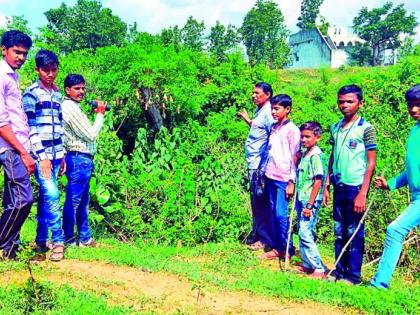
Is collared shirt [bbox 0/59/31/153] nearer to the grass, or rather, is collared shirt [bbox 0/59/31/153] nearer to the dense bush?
the grass

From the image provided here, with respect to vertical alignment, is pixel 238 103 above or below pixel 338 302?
above

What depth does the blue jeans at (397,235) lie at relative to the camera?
4.00 meters

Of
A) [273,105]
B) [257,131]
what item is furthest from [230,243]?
[273,105]

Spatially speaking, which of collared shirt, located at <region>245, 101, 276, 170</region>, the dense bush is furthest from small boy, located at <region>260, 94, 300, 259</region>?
the dense bush

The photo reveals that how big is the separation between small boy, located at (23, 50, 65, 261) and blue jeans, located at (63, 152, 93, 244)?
0.33m

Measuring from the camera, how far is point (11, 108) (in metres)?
4.32

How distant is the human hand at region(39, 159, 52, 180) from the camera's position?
15.0ft

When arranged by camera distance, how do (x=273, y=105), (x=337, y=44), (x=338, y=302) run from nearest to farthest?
1. (x=338, y=302)
2. (x=273, y=105)
3. (x=337, y=44)

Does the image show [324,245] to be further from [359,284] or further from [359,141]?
[359,141]

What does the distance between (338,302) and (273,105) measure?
2156 millimetres

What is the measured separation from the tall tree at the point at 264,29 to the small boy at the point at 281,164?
1786 inches

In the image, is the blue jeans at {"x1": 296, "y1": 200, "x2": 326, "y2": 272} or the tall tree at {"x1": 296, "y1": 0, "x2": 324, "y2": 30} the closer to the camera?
the blue jeans at {"x1": 296, "y1": 200, "x2": 326, "y2": 272}

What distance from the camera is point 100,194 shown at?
636cm

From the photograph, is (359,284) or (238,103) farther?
(238,103)
